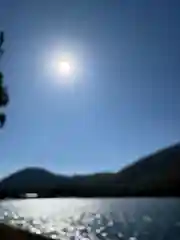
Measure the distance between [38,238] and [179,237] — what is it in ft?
176

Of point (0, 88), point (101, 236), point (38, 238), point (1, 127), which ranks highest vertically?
point (0, 88)

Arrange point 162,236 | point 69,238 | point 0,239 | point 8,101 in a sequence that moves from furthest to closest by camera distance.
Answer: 1. point 162,236
2. point 69,238
3. point 8,101
4. point 0,239

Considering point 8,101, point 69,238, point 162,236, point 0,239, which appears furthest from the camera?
point 162,236

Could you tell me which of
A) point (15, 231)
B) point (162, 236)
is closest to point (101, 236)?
point (162, 236)

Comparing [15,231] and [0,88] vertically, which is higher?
[0,88]

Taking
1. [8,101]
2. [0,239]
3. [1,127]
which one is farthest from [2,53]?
[0,239]

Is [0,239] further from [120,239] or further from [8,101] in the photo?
[120,239]

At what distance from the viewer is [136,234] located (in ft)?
245

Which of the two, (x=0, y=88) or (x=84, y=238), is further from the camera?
(x=84, y=238)

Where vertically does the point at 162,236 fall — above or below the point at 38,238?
below

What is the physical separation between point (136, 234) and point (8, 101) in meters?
58.8

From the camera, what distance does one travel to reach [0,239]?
18.2 meters

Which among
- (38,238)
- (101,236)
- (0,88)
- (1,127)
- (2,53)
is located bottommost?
(101,236)

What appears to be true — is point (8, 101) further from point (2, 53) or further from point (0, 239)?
point (0, 239)
